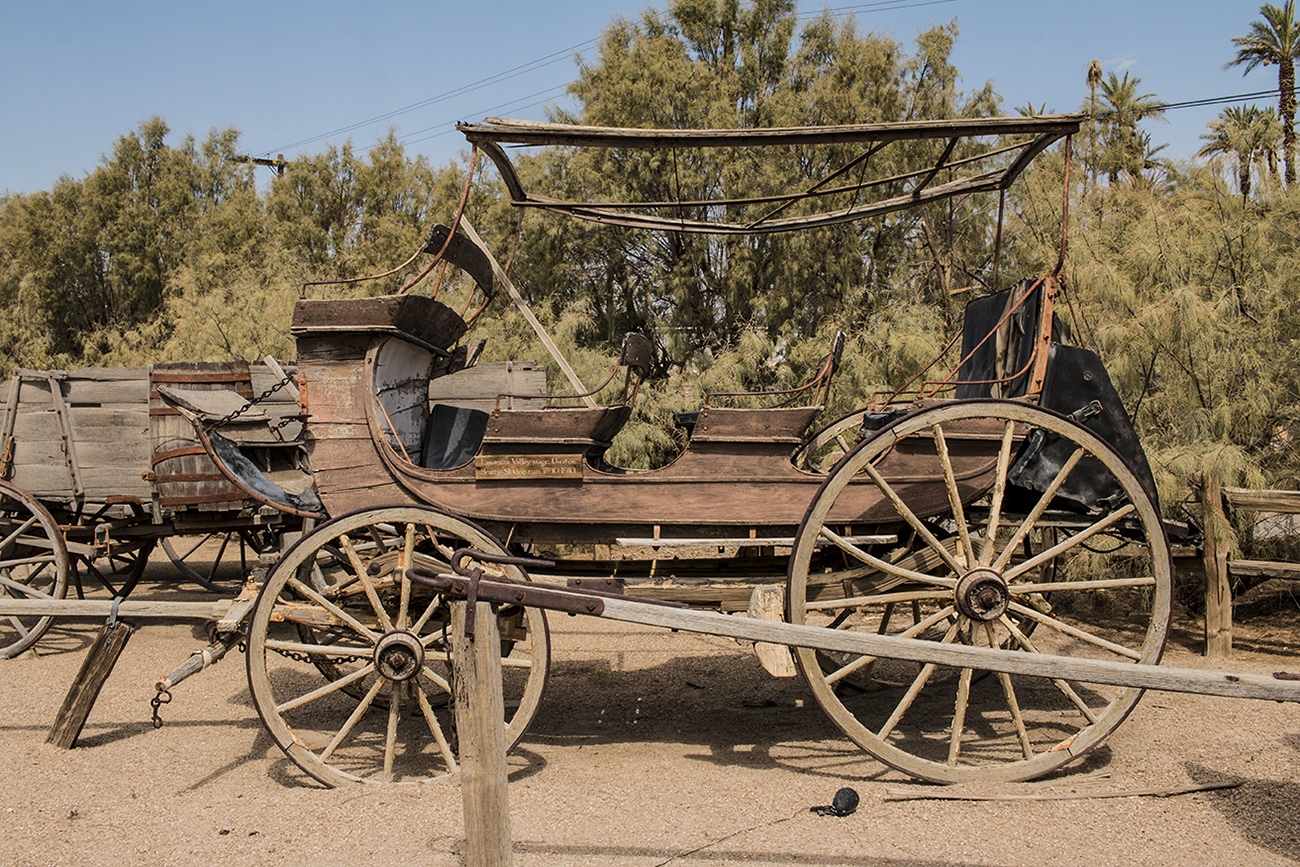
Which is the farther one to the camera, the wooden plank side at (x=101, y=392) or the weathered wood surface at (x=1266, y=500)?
the wooden plank side at (x=101, y=392)

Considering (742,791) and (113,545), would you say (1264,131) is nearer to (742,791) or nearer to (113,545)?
(742,791)

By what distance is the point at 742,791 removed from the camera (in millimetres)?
3508

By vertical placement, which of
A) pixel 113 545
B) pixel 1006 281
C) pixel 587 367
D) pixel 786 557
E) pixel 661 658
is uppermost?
pixel 1006 281

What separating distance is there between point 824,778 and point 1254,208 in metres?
5.92

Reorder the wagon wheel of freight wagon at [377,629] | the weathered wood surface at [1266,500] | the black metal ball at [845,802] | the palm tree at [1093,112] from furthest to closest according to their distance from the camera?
the palm tree at [1093,112] → the weathered wood surface at [1266,500] → the wagon wheel of freight wagon at [377,629] → the black metal ball at [845,802]

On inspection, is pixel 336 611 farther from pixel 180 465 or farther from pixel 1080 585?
pixel 180 465

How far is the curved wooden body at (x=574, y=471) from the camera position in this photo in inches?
144

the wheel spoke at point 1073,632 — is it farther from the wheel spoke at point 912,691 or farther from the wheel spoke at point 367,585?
the wheel spoke at point 367,585

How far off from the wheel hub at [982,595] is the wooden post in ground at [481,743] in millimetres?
1856

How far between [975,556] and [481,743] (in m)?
2.27

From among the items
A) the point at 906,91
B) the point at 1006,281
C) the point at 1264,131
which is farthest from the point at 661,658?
the point at 906,91

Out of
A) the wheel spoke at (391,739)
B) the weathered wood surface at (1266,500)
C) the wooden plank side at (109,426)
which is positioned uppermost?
the wooden plank side at (109,426)

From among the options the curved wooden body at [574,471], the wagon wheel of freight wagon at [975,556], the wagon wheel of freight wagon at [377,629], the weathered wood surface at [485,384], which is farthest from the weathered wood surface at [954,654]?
the weathered wood surface at [485,384]

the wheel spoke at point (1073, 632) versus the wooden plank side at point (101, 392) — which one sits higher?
the wooden plank side at point (101, 392)
